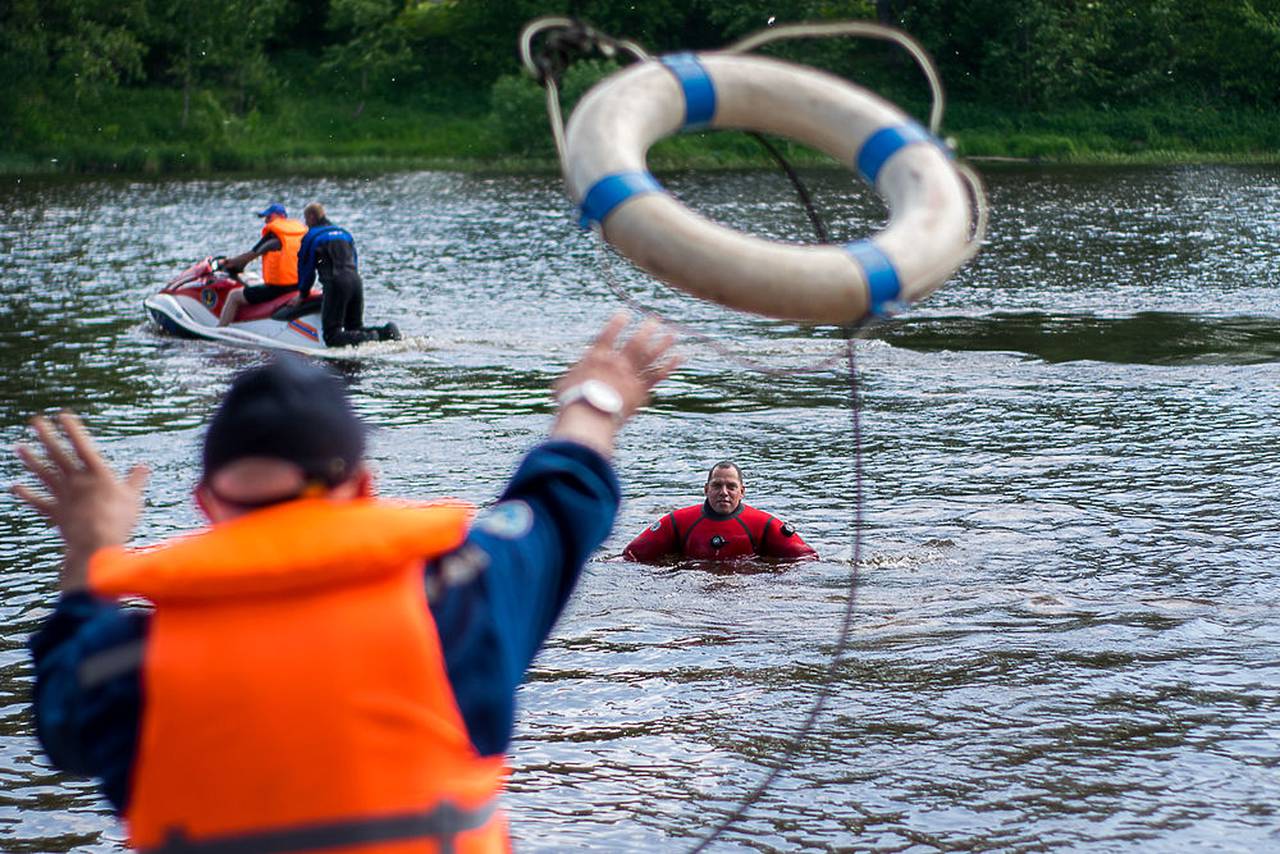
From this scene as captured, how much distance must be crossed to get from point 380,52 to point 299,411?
58.3 metres

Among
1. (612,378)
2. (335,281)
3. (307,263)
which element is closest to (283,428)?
(612,378)

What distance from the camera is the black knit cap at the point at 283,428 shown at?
2.45 meters

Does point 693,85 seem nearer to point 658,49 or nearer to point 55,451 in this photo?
point 55,451

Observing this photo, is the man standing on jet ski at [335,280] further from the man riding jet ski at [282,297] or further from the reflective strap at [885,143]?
the reflective strap at [885,143]

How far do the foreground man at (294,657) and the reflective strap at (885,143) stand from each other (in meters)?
2.47

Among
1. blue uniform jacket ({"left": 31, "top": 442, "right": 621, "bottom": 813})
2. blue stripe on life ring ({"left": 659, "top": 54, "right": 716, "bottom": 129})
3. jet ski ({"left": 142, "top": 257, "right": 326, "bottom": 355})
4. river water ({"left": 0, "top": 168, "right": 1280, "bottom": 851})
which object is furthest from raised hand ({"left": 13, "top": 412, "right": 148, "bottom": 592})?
jet ski ({"left": 142, "top": 257, "right": 326, "bottom": 355})

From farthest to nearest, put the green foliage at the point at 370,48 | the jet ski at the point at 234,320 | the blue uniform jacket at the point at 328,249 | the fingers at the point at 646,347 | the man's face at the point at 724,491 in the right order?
the green foliage at the point at 370,48
the jet ski at the point at 234,320
the blue uniform jacket at the point at 328,249
the man's face at the point at 724,491
the fingers at the point at 646,347

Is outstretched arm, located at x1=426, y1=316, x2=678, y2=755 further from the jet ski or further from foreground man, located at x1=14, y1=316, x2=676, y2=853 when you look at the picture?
the jet ski

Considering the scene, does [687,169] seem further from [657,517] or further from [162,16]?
[657,517]

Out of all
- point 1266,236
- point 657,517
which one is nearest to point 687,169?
point 1266,236

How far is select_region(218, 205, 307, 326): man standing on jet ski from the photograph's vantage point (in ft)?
66.2

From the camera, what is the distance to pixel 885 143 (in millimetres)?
4770

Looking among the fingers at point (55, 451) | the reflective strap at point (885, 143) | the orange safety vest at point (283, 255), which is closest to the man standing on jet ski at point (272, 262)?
the orange safety vest at point (283, 255)

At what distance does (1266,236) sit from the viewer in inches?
1194
